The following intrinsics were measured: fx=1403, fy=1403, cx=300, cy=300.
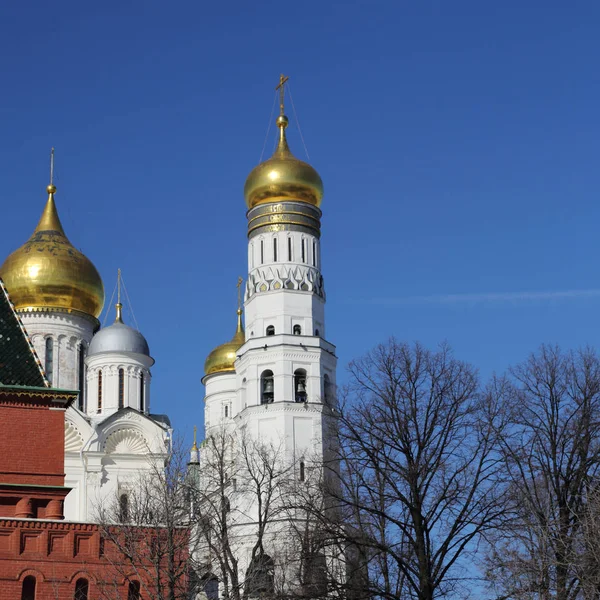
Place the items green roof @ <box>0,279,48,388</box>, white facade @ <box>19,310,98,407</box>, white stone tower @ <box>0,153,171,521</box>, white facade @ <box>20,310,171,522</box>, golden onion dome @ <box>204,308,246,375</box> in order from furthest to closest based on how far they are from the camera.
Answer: golden onion dome @ <box>204,308,246,375</box>, white facade @ <box>19,310,98,407</box>, white stone tower @ <box>0,153,171,521</box>, white facade @ <box>20,310,171,522</box>, green roof @ <box>0,279,48,388</box>

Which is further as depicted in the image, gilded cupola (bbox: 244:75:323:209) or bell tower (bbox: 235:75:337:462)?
gilded cupola (bbox: 244:75:323:209)

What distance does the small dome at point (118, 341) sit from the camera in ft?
173

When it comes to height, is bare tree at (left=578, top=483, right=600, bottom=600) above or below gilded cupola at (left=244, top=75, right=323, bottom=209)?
below

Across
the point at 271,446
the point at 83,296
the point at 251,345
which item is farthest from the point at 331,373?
the point at 83,296

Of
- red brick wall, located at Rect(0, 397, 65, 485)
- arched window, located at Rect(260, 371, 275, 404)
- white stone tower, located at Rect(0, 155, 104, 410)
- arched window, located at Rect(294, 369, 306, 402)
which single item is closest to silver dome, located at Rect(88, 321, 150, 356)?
white stone tower, located at Rect(0, 155, 104, 410)

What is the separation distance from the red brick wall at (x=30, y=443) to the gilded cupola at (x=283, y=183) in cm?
2779

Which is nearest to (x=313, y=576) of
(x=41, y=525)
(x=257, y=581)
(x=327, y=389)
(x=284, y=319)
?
(x=257, y=581)

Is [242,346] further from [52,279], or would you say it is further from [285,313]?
[52,279]

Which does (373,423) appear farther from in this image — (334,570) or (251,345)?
(251,345)

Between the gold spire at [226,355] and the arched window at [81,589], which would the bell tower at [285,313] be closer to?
the gold spire at [226,355]

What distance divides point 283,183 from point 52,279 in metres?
9.59

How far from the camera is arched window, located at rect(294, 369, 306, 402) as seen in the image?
51344mm

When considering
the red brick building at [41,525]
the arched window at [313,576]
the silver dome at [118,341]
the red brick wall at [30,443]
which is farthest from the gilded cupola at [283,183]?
the red brick wall at [30,443]

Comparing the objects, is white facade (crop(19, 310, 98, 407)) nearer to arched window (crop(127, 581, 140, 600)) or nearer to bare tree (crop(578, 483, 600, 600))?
arched window (crop(127, 581, 140, 600))
